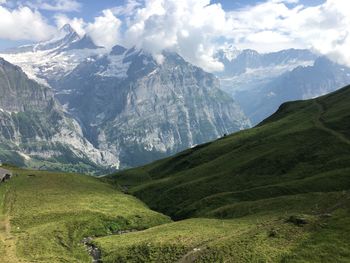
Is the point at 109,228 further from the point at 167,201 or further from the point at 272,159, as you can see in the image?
the point at 272,159

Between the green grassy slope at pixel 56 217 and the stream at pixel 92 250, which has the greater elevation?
the green grassy slope at pixel 56 217

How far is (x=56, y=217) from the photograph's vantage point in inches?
4114

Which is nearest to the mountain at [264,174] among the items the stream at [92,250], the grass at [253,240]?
the grass at [253,240]

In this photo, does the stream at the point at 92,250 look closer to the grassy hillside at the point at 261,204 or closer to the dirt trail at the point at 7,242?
the grassy hillside at the point at 261,204

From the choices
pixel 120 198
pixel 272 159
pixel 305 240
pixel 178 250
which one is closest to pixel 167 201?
pixel 120 198

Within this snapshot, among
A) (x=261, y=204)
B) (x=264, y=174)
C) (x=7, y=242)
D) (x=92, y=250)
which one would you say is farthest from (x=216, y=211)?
(x=7, y=242)

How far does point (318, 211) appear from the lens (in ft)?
273

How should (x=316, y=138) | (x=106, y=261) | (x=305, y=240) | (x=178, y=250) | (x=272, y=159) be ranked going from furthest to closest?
(x=316, y=138) → (x=272, y=159) → (x=106, y=261) → (x=178, y=250) → (x=305, y=240)

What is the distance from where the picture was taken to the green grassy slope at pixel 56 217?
84.8 meters

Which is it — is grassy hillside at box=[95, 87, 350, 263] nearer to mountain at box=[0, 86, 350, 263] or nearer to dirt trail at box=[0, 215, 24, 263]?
mountain at box=[0, 86, 350, 263]

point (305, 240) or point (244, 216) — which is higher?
point (244, 216)

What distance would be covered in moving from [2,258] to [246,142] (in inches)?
5294

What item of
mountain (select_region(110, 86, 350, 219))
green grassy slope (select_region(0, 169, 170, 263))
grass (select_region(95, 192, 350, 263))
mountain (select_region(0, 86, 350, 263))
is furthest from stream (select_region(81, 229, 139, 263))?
mountain (select_region(110, 86, 350, 219))

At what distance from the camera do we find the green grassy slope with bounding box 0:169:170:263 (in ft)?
278
